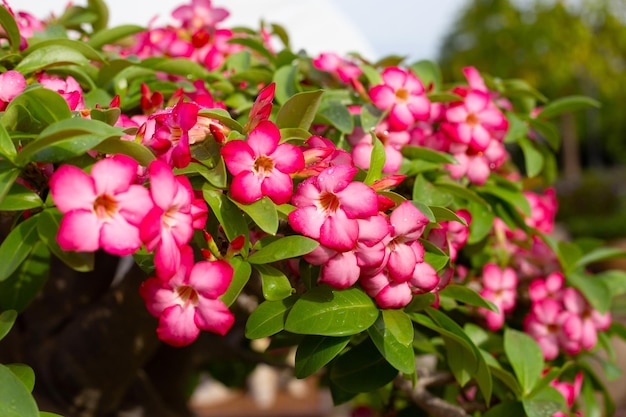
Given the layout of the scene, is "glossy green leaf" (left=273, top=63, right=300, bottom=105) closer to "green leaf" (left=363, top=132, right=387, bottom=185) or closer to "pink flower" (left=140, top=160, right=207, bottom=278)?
"green leaf" (left=363, top=132, right=387, bottom=185)

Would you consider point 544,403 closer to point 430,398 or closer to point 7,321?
point 430,398

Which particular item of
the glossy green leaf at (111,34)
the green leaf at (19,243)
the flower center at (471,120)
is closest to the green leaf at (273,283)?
the green leaf at (19,243)

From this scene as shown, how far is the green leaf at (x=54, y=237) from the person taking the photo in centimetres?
71

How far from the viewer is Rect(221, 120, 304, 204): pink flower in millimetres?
717

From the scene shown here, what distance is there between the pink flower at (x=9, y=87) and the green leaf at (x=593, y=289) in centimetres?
Result: 89

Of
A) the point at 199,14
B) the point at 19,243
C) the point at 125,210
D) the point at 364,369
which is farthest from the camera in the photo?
the point at 199,14

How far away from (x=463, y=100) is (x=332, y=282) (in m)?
0.47

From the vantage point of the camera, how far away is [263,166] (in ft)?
2.38

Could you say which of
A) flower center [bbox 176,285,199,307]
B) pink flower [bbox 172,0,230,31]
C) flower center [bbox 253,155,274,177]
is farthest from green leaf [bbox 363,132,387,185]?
pink flower [bbox 172,0,230,31]

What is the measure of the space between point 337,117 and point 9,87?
0.40m

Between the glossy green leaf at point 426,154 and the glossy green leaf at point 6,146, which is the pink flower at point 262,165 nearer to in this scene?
the glossy green leaf at point 6,146

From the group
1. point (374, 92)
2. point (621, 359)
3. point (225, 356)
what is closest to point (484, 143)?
point (374, 92)

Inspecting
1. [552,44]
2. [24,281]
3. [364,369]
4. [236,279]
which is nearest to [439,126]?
[364,369]

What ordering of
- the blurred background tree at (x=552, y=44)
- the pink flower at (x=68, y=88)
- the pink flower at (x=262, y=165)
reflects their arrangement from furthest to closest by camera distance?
the blurred background tree at (x=552, y=44) < the pink flower at (x=68, y=88) < the pink flower at (x=262, y=165)
